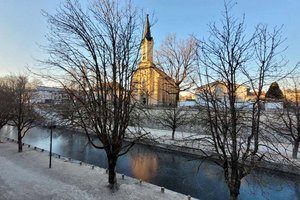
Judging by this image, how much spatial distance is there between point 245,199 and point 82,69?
952 cm

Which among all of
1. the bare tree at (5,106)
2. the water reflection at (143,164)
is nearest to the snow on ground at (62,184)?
the water reflection at (143,164)

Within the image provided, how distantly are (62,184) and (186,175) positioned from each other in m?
7.52

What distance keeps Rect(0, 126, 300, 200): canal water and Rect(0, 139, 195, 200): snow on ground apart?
1561 mm

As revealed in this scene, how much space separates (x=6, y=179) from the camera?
11.3 m

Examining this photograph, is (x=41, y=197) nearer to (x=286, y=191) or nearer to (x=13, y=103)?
(x=286, y=191)

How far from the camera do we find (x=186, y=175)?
609 inches

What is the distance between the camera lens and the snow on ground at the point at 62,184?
9742 millimetres

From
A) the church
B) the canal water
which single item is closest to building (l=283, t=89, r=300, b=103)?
the canal water

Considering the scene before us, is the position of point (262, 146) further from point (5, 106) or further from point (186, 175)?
point (5, 106)

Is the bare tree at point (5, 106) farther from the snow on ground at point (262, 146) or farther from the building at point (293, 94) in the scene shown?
the building at point (293, 94)

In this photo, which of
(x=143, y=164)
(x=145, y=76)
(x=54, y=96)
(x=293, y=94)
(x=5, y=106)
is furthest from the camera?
(x=54, y=96)

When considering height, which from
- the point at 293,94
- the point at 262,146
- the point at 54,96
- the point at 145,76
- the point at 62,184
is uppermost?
the point at 145,76

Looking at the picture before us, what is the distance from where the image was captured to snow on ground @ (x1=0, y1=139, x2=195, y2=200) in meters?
9.74

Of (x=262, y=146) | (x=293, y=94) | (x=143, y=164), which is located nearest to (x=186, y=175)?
(x=143, y=164)
